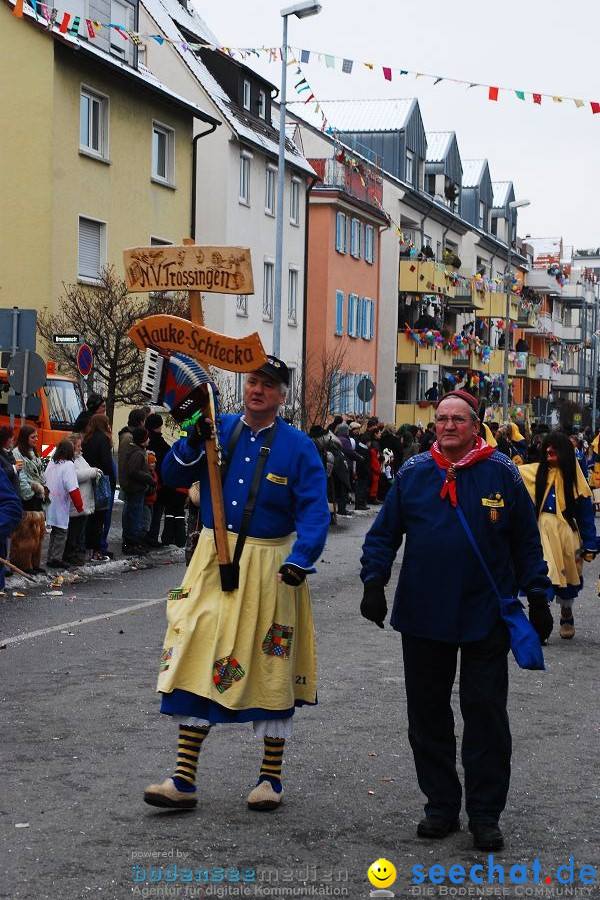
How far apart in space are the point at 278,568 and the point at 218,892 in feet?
5.39

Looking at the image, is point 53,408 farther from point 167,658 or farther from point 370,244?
point 370,244

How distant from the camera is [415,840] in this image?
224 inches

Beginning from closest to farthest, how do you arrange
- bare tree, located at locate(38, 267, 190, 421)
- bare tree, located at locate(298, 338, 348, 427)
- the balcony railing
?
1. bare tree, located at locate(38, 267, 190, 421)
2. bare tree, located at locate(298, 338, 348, 427)
3. the balcony railing

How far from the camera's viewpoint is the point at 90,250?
3108cm

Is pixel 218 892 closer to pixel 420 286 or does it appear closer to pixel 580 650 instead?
pixel 580 650

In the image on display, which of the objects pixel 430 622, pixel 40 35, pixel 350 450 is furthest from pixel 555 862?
pixel 40 35

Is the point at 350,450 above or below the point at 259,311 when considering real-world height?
below

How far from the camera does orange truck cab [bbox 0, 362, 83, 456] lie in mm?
22633

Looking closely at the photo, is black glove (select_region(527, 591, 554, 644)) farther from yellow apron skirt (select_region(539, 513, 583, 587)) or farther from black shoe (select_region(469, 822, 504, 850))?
yellow apron skirt (select_region(539, 513, 583, 587))

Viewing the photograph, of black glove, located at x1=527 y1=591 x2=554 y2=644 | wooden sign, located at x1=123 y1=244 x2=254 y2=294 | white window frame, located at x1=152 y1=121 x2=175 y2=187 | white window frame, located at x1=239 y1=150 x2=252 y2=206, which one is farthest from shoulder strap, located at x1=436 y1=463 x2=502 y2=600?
white window frame, located at x1=239 y1=150 x2=252 y2=206

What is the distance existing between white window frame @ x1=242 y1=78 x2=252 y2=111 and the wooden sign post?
3507cm

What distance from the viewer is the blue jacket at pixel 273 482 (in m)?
6.22

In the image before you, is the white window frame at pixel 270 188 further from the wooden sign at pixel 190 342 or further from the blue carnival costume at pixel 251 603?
the blue carnival costume at pixel 251 603

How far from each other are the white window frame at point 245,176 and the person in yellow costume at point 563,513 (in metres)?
28.1
